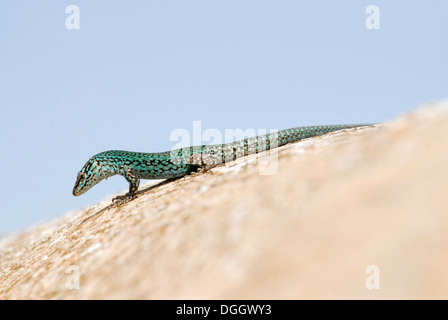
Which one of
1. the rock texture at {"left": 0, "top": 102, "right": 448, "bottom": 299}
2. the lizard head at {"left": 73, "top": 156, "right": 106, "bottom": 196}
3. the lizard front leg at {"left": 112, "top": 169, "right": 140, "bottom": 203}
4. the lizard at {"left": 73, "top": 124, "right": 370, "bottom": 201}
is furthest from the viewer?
the lizard head at {"left": 73, "top": 156, "right": 106, "bottom": 196}

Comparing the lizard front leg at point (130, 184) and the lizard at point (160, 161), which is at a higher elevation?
the lizard at point (160, 161)

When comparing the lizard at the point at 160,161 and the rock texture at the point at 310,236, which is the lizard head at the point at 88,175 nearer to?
the lizard at the point at 160,161

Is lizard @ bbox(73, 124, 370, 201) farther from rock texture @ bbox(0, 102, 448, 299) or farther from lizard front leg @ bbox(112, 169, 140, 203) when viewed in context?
rock texture @ bbox(0, 102, 448, 299)

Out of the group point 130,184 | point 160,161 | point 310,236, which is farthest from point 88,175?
point 310,236

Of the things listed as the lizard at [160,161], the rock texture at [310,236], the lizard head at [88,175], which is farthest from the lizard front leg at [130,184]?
the rock texture at [310,236]

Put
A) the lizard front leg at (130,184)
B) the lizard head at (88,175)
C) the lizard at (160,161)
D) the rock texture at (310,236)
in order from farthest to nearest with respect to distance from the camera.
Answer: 1. the lizard head at (88,175)
2. the lizard at (160,161)
3. the lizard front leg at (130,184)
4. the rock texture at (310,236)

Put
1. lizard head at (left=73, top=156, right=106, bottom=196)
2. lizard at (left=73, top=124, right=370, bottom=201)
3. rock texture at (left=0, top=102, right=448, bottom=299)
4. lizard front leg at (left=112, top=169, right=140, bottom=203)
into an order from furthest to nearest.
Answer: lizard head at (left=73, top=156, right=106, bottom=196) < lizard at (left=73, top=124, right=370, bottom=201) < lizard front leg at (left=112, top=169, right=140, bottom=203) < rock texture at (left=0, top=102, right=448, bottom=299)

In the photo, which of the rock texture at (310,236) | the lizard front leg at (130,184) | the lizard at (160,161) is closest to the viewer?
the rock texture at (310,236)

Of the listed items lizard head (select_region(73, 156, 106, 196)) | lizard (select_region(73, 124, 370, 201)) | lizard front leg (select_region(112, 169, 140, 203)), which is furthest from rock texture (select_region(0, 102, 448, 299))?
lizard head (select_region(73, 156, 106, 196))

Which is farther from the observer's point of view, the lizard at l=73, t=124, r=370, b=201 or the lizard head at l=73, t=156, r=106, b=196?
the lizard head at l=73, t=156, r=106, b=196
